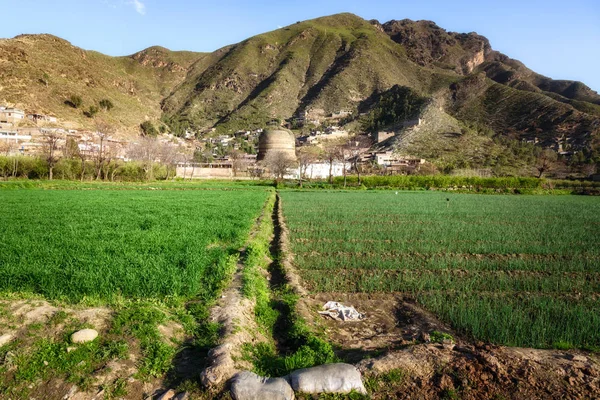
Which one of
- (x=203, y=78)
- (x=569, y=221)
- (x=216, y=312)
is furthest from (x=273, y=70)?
(x=216, y=312)

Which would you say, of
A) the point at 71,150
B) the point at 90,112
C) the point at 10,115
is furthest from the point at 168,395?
the point at 90,112

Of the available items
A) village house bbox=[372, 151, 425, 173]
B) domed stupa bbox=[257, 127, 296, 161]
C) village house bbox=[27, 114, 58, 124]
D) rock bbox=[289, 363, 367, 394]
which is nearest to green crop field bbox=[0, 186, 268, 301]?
rock bbox=[289, 363, 367, 394]

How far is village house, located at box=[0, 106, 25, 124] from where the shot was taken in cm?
7606

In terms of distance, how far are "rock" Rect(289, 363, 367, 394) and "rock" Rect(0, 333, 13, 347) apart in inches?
134

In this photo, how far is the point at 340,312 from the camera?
6551 mm

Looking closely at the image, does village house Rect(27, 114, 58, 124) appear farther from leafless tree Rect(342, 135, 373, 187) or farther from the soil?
the soil

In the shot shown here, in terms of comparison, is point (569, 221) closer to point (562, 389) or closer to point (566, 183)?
point (562, 389)

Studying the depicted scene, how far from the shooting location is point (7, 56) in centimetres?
8800

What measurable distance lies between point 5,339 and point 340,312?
15.5ft

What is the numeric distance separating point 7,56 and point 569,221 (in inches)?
4456

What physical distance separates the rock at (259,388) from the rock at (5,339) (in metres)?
2.83

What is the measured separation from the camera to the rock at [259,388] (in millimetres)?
3658

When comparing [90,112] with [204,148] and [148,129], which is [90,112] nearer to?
[148,129]

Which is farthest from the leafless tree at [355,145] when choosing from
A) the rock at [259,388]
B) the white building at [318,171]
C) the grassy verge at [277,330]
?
the rock at [259,388]
